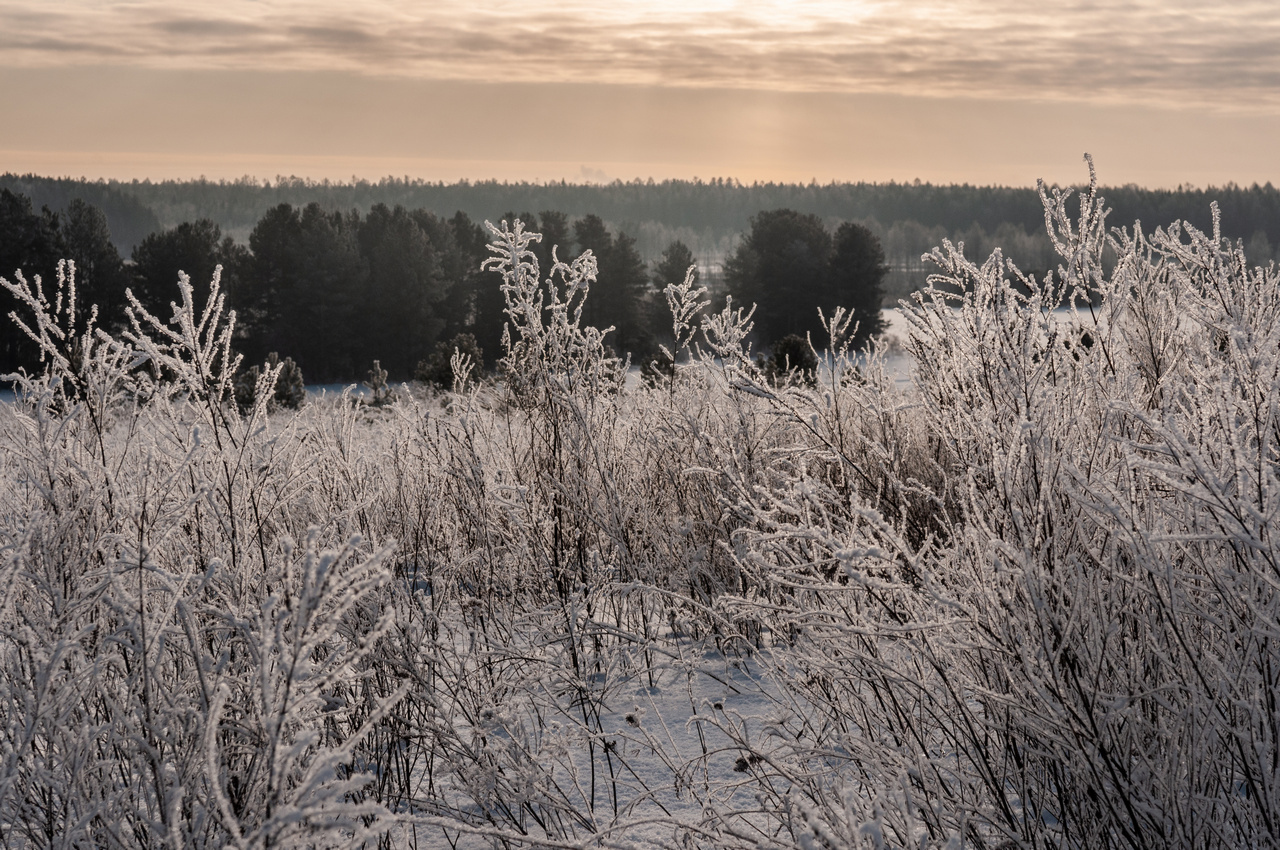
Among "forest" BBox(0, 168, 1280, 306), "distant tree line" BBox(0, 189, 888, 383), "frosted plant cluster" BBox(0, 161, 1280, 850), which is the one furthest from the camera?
"forest" BBox(0, 168, 1280, 306)

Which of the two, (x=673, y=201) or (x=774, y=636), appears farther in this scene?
(x=673, y=201)

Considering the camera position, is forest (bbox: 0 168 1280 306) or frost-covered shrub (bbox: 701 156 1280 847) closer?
frost-covered shrub (bbox: 701 156 1280 847)

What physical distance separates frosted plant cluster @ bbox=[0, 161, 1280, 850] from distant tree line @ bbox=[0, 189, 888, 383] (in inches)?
1082

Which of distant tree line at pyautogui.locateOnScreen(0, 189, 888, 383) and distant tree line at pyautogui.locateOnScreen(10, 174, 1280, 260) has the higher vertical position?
distant tree line at pyautogui.locateOnScreen(10, 174, 1280, 260)

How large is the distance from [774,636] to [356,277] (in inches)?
1377

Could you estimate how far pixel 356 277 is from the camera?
3481cm

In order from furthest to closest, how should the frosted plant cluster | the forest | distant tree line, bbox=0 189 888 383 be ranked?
the forest
distant tree line, bbox=0 189 888 383
the frosted plant cluster

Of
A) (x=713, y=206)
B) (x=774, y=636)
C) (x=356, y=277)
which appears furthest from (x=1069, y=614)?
(x=713, y=206)

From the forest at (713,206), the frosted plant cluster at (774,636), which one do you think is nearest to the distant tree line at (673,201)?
the forest at (713,206)

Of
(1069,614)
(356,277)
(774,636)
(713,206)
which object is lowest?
(774,636)

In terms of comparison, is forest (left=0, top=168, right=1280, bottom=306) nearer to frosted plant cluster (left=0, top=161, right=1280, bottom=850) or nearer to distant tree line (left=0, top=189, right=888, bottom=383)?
distant tree line (left=0, top=189, right=888, bottom=383)

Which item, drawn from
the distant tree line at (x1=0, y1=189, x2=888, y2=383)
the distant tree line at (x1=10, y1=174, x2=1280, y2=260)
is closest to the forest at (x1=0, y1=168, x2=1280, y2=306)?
the distant tree line at (x1=10, y1=174, x2=1280, y2=260)

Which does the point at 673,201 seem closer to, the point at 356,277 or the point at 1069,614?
the point at 356,277

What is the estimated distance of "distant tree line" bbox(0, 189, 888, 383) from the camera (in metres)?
30.8
